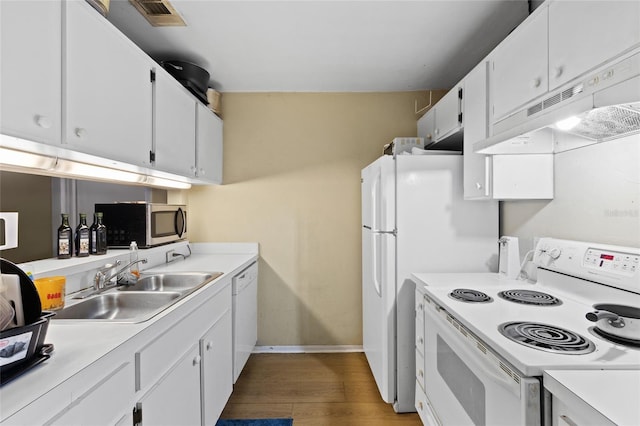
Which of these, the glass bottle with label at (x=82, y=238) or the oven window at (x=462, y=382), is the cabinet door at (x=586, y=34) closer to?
the oven window at (x=462, y=382)

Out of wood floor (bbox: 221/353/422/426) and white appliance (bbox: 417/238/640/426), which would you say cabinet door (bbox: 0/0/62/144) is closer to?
white appliance (bbox: 417/238/640/426)

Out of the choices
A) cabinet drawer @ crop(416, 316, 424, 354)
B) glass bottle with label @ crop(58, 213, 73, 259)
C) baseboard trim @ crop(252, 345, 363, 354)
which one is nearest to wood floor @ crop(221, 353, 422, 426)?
baseboard trim @ crop(252, 345, 363, 354)

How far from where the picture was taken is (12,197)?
59.4 inches

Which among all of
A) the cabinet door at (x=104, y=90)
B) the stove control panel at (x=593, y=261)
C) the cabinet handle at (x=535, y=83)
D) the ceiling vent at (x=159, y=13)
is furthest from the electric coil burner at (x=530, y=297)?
the ceiling vent at (x=159, y=13)

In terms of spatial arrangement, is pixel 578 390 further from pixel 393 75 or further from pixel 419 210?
pixel 393 75

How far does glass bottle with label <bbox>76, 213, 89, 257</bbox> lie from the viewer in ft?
5.68

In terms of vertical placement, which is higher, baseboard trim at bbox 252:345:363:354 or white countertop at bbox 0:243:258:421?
white countertop at bbox 0:243:258:421

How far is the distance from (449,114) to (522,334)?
161cm

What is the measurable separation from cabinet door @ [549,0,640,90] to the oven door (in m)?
1.05

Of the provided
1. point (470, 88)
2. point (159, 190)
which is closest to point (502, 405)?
point (470, 88)

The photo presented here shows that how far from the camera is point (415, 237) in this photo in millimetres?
2066

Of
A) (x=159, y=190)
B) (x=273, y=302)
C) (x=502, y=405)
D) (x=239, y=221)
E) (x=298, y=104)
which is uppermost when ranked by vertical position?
(x=298, y=104)

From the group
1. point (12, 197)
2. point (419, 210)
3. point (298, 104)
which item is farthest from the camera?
point (298, 104)

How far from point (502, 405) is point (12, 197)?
2234 mm
